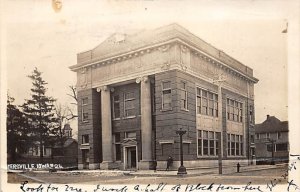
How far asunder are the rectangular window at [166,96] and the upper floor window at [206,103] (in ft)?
0.45

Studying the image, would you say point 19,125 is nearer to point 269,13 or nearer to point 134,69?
point 134,69

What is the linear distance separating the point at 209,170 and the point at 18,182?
0.91 metres

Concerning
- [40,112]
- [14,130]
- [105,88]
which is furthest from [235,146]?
[14,130]

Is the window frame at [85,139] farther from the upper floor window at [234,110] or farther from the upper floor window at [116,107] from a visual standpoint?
the upper floor window at [234,110]

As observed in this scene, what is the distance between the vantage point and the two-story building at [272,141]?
221cm

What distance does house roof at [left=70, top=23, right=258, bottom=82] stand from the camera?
2.24m

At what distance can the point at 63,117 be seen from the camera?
238 centimetres

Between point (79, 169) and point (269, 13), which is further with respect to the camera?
point (79, 169)

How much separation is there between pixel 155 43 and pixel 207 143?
52 cm

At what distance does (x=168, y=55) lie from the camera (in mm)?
2273

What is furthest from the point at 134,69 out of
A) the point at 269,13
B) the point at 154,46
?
the point at 269,13

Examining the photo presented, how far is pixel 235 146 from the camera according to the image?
7.63 feet

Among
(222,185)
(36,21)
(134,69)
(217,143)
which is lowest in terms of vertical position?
(222,185)

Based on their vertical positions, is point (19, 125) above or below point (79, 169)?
above
